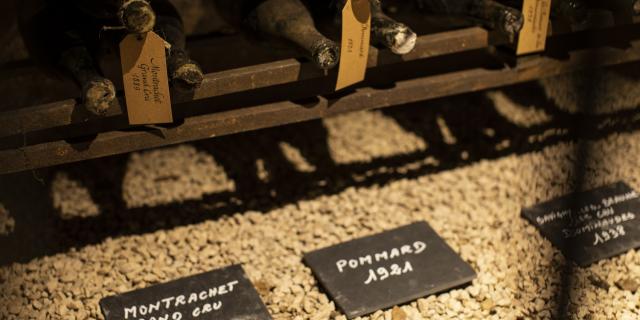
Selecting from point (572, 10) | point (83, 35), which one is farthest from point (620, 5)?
point (83, 35)

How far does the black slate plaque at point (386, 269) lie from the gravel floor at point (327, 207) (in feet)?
0.10

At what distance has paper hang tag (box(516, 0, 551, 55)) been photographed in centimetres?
175

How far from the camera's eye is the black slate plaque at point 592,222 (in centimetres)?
186

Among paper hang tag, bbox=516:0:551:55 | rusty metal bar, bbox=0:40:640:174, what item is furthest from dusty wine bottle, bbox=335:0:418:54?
paper hang tag, bbox=516:0:551:55

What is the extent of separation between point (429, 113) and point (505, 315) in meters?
0.92

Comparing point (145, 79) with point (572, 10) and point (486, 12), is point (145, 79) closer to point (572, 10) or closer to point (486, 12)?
point (486, 12)

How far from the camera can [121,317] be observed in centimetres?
166

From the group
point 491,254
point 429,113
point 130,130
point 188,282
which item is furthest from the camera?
point 429,113

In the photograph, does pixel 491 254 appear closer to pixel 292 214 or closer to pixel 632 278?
pixel 632 278

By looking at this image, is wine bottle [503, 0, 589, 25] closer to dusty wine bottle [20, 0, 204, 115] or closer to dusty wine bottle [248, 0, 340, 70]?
dusty wine bottle [248, 0, 340, 70]

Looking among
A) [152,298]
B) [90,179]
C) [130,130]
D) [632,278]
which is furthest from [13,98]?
[632,278]

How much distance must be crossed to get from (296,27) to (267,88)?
0.68ft

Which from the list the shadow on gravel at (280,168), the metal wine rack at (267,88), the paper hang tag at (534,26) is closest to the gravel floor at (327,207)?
the shadow on gravel at (280,168)

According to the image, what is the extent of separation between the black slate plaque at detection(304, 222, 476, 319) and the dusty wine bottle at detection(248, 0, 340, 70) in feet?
1.63
